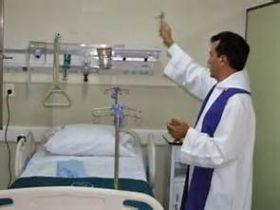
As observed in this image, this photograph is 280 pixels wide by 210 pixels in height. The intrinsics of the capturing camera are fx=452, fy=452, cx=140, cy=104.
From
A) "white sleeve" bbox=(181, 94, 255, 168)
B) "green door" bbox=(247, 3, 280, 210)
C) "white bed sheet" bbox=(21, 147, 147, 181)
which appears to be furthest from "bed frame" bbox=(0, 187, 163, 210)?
"green door" bbox=(247, 3, 280, 210)

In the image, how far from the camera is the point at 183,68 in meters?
3.00

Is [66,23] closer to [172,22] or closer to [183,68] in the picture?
[172,22]

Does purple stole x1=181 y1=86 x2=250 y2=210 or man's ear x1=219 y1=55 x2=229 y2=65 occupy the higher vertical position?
man's ear x1=219 y1=55 x2=229 y2=65

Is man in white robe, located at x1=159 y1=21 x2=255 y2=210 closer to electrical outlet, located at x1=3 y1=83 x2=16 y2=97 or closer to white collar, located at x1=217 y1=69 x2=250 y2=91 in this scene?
white collar, located at x1=217 y1=69 x2=250 y2=91

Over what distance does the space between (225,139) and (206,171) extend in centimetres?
26

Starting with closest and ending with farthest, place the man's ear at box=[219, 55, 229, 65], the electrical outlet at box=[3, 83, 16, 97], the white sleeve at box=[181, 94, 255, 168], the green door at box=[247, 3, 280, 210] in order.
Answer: the white sleeve at box=[181, 94, 255, 168] → the man's ear at box=[219, 55, 229, 65] → the green door at box=[247, 3, 280, 210] → the electrical outlet at box=[3, 83, 16, 97]

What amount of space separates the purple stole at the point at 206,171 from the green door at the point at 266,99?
762 millimetres

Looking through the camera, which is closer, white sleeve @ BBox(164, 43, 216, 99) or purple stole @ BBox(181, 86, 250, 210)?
purple stole @ BBox(181, 86, 250, 210)

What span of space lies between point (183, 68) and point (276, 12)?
2.67ft

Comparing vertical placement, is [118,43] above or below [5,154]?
above

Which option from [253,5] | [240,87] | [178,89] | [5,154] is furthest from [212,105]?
[5,154]

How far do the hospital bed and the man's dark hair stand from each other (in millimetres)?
860

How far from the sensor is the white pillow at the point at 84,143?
3330mm

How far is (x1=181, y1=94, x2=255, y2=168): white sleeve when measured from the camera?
2.33 m
